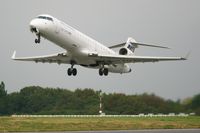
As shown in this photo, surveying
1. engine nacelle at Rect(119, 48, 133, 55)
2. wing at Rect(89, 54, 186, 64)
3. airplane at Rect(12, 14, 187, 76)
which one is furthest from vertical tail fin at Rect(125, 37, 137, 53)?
wing at Rect(89, 54, 186, 64)

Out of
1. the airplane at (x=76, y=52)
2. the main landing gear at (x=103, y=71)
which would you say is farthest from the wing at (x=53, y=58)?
the main landing gear at (x=103, y=71)

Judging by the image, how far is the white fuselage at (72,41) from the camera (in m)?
51.8

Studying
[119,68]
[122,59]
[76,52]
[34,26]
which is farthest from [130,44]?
[34,26]

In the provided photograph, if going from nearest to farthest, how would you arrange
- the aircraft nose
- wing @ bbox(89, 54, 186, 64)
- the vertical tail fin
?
the aircraft nose
wing @ bbox(89, 54, 186, 64)
the vertical tail fin

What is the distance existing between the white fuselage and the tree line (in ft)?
17.1

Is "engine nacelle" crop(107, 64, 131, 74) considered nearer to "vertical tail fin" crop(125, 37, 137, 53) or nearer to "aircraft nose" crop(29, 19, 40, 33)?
"vertical tail fin" crop(125, 37, 137, 53)

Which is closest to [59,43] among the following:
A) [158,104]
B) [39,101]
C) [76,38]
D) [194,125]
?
[76,38]

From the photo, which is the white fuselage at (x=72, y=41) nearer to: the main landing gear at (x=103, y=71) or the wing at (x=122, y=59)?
the main landing gear at (x=103, y=71)

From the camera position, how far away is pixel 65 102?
71750 millimetres

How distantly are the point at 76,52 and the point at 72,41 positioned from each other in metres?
1.48

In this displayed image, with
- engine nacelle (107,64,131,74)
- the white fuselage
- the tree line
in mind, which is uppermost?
the white fuselage

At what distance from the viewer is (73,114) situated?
67562mm

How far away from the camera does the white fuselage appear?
5185 cm

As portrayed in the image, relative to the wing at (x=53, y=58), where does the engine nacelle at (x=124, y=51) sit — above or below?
above
